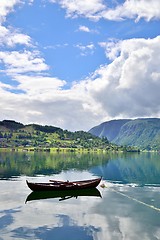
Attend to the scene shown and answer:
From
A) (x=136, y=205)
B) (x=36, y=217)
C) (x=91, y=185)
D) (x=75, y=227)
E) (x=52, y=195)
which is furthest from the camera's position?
(x=91, y=185)

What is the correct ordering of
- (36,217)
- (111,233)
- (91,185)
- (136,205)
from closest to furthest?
1. (111,233)
2. (36,217)
3. (136,205)
4. (91,185)

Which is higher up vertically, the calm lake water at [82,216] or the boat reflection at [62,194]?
the boat reflection at [62,194]

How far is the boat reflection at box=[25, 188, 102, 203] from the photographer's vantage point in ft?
206

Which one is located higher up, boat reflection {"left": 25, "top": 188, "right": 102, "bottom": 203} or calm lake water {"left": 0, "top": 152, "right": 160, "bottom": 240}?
boat reflection {"left": 25, "top": 188, "right": 102, "bottom": 203}

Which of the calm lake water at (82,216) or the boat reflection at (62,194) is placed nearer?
the calm lake water at (82,216)

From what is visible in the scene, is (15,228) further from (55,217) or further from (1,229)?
(55,217)

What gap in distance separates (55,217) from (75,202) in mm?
12755

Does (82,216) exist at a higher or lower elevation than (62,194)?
lower

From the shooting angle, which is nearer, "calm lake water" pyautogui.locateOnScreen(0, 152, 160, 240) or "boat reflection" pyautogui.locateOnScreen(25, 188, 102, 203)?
"calm lake water" pyautogui.locateOnScreen(0, 152, 160, 240)

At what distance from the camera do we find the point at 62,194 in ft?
218

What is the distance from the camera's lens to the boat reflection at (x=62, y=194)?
62.9 m

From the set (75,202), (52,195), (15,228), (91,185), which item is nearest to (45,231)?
(15,228)

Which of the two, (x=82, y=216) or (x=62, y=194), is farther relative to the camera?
(x=62, y=194)

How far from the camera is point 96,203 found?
191 feet
